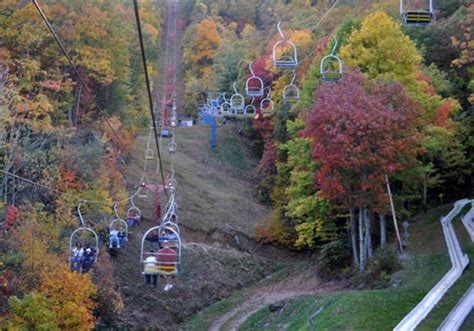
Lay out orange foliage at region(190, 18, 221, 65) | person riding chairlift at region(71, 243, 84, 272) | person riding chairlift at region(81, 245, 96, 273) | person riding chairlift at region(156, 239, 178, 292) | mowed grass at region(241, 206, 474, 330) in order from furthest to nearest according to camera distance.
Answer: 1. orange foliage at region(190, 18, 221, 65)
2. person riding chairlift at region(81, 245, 96, 273)
3. person riding chairlift at region(71, 243, 84, 272)
4. person riding chairlift at region(156, 239, 178, 292)
5. mowed grass at region(241, 206, 474, 330)

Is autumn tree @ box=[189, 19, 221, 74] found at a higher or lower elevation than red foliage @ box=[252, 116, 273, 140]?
higher

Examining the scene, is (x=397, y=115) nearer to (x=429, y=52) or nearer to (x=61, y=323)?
(x=61, y=323)

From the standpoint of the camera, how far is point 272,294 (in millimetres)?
32125

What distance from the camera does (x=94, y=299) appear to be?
2717cm

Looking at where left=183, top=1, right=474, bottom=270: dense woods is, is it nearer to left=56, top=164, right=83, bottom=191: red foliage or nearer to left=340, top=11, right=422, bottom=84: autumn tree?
left=340, top=11, right=422, bottom=84: autumn tree

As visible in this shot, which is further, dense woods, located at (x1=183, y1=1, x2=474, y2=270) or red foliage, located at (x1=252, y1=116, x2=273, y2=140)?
red foliage, located at (x1=252, y1=116, x2=273, y2=140)

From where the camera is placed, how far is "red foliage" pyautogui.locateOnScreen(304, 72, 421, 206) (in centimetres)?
2350

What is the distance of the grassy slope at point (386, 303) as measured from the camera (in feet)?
58.7

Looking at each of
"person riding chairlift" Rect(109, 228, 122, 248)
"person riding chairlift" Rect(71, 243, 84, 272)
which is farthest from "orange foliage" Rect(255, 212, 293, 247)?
"person riding chairlift" Rect(71, 243, 84, 272)

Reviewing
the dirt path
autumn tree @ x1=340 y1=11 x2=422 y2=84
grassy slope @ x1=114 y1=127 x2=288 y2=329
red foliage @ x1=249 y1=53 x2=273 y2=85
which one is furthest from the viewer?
red foliage @ x1=249 y1=53 x2=273 y2=85

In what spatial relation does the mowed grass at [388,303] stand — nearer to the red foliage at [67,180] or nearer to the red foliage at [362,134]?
the red foliage at [362,134]

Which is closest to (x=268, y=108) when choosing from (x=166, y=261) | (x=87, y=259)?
Result: (x=87, y=259)

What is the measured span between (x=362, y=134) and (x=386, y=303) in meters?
6.64

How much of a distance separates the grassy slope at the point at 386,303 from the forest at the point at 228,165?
1.14 meters
